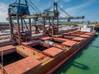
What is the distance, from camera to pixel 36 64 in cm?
701

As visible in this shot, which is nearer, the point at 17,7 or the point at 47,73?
the point at 47,73

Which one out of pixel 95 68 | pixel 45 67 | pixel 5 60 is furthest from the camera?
pixel 5 60

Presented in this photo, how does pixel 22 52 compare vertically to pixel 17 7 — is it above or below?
below

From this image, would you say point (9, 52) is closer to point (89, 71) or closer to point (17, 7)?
point (17, 7)

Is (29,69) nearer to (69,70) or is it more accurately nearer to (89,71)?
(69,70)

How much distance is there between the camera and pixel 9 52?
10906mm

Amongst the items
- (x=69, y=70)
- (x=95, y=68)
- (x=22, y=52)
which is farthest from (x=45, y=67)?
(x=95, y=68)

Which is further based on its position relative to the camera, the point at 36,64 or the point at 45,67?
the point at 45,67

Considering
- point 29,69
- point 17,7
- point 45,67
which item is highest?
point 17,7

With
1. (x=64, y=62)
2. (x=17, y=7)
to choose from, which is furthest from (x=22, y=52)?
(x=17, y=7)

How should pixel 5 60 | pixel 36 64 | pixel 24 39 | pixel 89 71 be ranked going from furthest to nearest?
pixel 24 39, pixel 5 60, pixel 89 71, pixel 36 64

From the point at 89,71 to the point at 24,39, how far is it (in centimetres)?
872

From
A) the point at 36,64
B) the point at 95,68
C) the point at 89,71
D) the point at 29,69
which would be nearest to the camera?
the point at 29,69

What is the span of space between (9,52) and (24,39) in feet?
10.9
